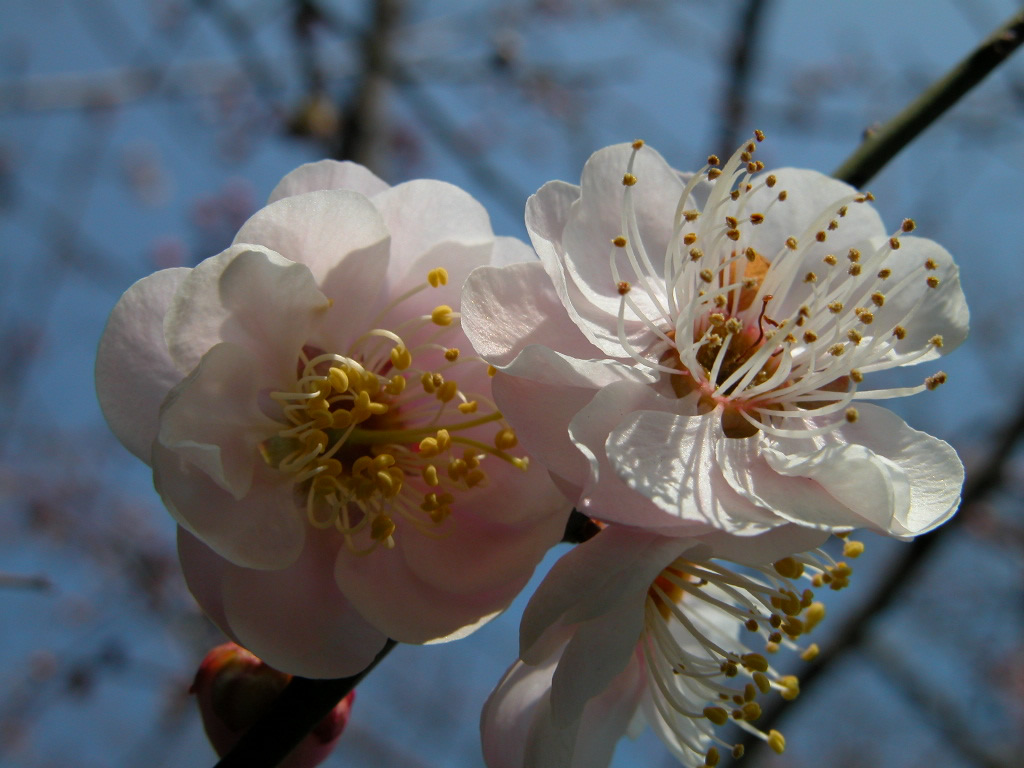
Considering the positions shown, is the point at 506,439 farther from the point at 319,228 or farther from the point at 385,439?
the point at 319,228

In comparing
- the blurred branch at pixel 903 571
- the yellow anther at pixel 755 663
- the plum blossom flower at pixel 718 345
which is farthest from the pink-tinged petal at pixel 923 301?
the blurred branch at pixel 903 571

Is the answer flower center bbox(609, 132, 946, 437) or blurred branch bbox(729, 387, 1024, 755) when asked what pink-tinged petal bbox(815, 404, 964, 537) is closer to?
flower center bbox(609, 132, 946, 437)

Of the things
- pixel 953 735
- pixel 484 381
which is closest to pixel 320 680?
pixel 484 381

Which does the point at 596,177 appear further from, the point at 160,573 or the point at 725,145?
the point at 160,573

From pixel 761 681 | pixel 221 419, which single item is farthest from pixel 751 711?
pixel 221 419

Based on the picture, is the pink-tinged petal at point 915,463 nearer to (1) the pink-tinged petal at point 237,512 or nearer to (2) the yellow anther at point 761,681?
(2) the yellow anther at point 761,681
